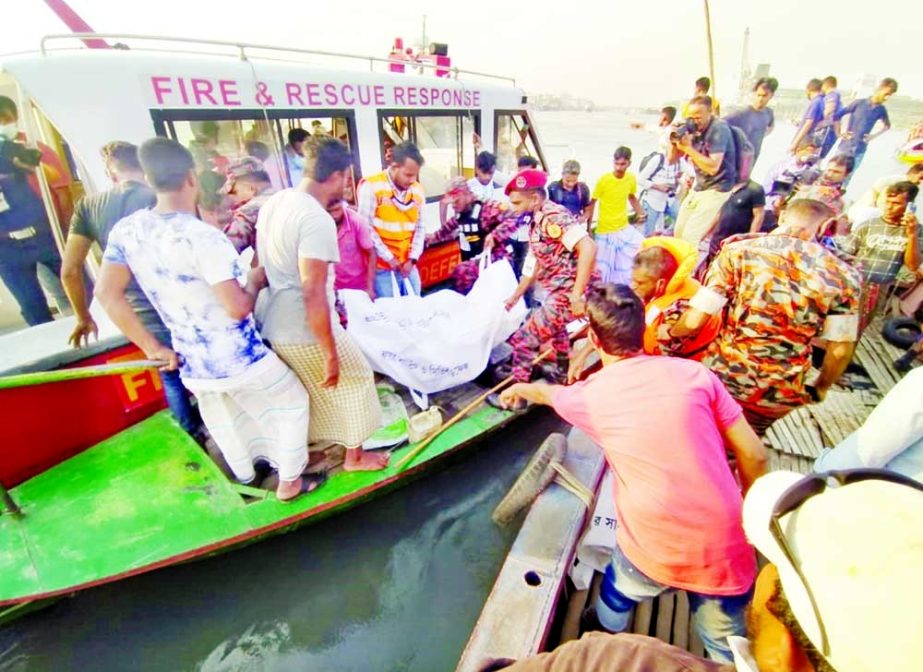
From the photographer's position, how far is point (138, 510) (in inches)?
97.7

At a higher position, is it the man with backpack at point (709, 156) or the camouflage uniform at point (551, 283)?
the man with backpack at point (709, 156)

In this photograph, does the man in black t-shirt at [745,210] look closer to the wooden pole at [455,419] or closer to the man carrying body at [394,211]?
the wooden pole at [455,419]

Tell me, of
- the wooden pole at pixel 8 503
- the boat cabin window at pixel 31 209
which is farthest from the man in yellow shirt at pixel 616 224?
the wooden pole at pixel 8 503

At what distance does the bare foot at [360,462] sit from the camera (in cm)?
288

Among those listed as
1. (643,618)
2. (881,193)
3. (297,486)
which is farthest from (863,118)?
(297,486)

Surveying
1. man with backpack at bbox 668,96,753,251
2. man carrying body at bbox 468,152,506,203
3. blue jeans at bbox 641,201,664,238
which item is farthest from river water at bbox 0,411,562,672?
blue jeans at bbox 641,201,664,238

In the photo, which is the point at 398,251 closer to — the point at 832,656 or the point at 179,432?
the point at 179,432

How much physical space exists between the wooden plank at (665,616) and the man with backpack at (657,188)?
20.0ft

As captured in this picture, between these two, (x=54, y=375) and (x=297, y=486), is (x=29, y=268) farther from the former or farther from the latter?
(x=297, y=486)

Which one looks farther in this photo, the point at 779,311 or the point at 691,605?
the point at 779,311

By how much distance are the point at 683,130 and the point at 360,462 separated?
4.23 metres

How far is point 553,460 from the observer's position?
9.01ft

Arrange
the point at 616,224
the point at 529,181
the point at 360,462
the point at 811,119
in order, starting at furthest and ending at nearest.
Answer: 1. the point at 811,119
2. the point at 616,224
3. the point at 529,181
4. the point at 360,462

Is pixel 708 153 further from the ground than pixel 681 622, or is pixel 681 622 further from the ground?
pixel 708 153
